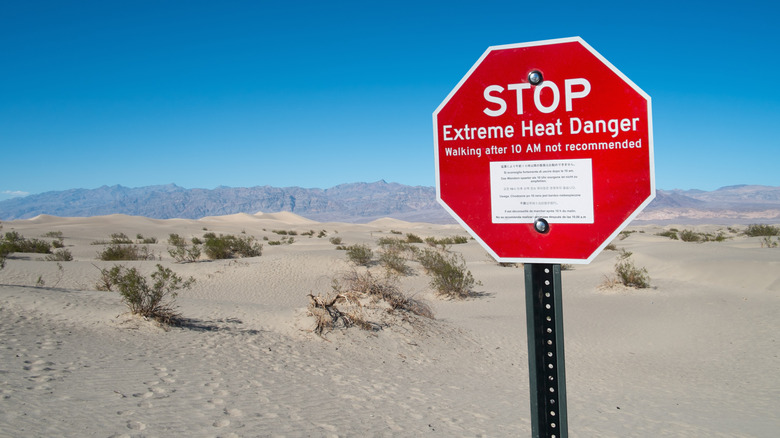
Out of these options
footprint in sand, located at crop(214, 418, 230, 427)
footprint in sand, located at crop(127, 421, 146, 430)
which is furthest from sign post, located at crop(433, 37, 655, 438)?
footprint in sand, located at crop(127, 421, 146, 430)

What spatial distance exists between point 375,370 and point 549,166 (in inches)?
244

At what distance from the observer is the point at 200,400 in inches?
202

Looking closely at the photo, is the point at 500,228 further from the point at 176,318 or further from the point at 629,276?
the point at 629,276

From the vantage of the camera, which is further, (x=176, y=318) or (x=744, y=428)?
(x=176, y=318)

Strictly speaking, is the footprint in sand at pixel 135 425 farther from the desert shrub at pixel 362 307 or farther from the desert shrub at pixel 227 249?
the desert shrub at pixel 227 249

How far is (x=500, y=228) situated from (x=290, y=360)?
20.0 ft

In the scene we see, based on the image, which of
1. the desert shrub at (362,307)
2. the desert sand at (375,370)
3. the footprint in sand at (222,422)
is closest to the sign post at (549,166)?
the desert sand at (375,370)

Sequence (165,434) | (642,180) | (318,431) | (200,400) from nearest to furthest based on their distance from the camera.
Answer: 1. (642,180)
2. (165,434)
3. (318,431)
4. (200,400)

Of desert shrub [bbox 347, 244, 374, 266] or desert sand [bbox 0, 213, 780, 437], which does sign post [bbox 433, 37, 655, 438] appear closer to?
desert sand [bbox 0, 213, 780, 437]

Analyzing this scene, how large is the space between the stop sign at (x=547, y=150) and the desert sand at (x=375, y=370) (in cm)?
354

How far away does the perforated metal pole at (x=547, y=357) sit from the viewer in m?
1.84

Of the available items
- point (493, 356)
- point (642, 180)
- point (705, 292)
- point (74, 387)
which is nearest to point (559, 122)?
point (642, 180)

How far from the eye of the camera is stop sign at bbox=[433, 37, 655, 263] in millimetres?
1852

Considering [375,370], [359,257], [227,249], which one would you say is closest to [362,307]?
[375,370]
